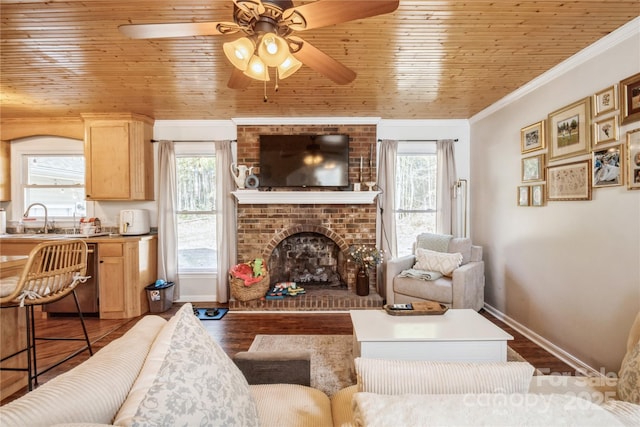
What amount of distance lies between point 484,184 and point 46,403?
4116mm

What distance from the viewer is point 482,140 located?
3.74 meters

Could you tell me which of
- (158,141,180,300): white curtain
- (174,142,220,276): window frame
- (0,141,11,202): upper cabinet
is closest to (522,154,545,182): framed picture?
(174,142,220,276): window frame

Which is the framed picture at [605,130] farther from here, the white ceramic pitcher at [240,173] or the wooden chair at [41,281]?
the wooden chair at [41,281]

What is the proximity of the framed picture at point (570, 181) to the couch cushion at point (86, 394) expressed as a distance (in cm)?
293

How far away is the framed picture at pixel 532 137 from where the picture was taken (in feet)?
8.86

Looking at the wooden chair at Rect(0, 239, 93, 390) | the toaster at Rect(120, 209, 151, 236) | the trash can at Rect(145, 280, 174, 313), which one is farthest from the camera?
the toaster at Rect(120, 209, 151, 236)

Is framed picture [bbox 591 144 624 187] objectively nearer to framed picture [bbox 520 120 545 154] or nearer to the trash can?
framed picture [bbox 520 120 545 154]

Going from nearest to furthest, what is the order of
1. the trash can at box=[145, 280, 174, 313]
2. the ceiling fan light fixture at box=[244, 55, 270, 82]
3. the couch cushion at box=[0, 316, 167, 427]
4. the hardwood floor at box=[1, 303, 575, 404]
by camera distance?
the couch cushion at box=[0, 316, 167, 427] < the ceiling fan light fixture at box=[244, 55, 270, 82] < the hardwood floor at box=[1, 303, 575, 404] < the trash can at box=[145, 280, 174, 313]

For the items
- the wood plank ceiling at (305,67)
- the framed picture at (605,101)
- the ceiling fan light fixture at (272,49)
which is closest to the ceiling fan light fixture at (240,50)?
the ceiling fan light fixture at (272,49)

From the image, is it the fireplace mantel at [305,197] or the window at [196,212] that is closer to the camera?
the fireplace mantel at [305,197]

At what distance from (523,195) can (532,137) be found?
559 millimetres

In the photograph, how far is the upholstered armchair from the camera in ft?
10.1

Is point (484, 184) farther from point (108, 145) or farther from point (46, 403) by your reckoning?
point (108, 145)

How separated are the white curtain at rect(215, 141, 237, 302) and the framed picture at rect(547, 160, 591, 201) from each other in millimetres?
3481
